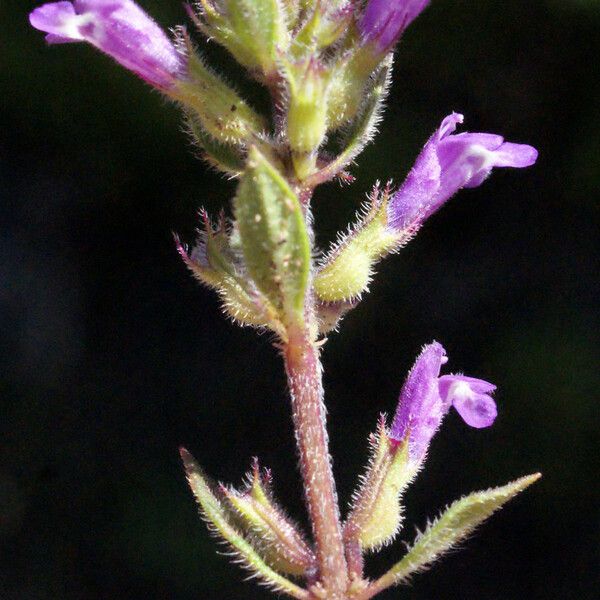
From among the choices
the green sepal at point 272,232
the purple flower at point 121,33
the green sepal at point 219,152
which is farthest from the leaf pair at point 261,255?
the purple flower at point 121,33

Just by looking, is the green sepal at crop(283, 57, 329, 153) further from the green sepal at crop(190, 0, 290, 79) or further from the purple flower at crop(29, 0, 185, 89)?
the purple flower at crop(29, 0, 185, 89)

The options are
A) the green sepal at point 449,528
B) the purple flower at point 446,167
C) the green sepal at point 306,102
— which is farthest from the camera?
the purple flower at point 446,167

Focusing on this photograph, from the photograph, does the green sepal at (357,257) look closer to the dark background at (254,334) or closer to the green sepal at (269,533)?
the green sepal at (269,533)

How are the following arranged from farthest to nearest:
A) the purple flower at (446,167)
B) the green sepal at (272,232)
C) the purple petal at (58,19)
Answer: the purple flower at (446,167)
the purple petal at (58,19)
the green sepal at (272,232)

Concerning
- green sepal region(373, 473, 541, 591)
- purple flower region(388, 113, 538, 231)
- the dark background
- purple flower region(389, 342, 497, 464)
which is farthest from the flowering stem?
the dark background

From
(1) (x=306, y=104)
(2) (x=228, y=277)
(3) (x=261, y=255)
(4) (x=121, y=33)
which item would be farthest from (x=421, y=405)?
(4) (x=121, y=33)

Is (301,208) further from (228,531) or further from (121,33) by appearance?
(228,531)

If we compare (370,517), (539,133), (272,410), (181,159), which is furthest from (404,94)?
(370,517)
